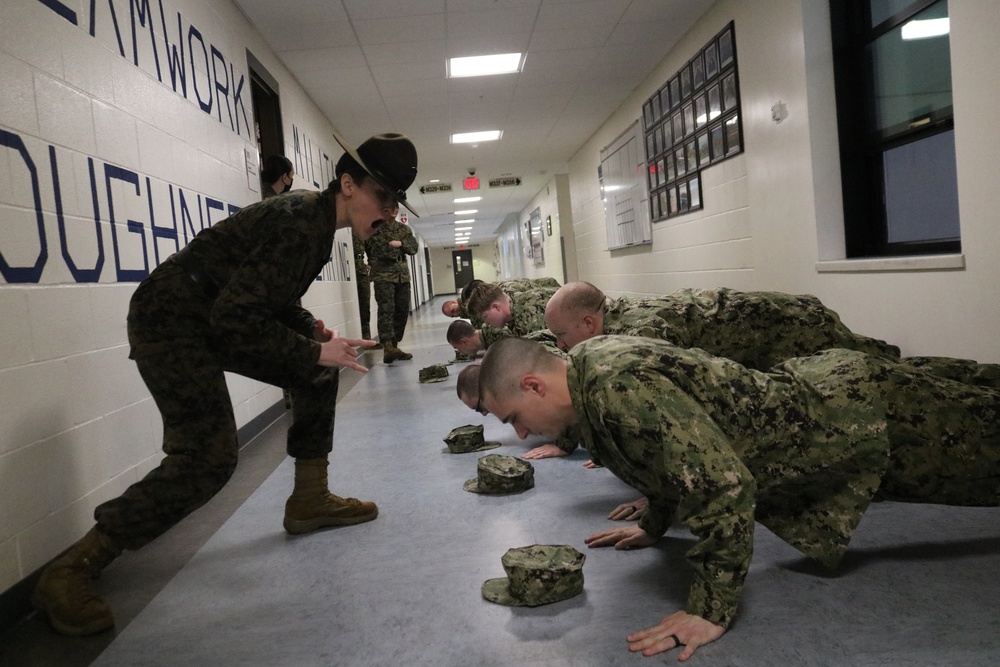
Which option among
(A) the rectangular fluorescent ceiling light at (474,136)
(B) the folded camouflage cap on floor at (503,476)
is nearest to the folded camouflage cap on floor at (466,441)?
(B) the folded camouflage cap on floor at (503,476)

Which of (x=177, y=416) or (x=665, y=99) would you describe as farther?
(x=665, y=99)

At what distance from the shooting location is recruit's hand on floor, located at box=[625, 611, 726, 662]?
4.69ft

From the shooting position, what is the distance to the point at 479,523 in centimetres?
238

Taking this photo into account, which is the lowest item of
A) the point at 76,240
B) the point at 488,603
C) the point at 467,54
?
the point at 488,603

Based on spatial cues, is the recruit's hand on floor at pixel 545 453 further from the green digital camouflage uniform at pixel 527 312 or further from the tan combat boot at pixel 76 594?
the tan combat boot at pixel 76 594

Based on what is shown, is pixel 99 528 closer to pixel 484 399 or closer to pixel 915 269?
pixel 484 399

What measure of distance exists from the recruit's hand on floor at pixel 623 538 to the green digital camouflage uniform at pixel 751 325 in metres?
0.89

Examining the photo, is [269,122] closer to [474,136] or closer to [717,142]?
[717,142]

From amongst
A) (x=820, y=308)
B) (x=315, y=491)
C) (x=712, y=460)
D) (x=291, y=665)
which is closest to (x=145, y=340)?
(x=315, y=491)

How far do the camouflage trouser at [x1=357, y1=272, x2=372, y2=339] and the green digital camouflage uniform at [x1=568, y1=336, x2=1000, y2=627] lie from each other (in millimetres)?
7733

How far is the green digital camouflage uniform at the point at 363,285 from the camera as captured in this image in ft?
29.1

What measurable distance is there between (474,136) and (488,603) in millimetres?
8892

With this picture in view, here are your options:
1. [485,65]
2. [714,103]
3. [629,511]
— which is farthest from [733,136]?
[629,511]

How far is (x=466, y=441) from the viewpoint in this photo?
3.41m
